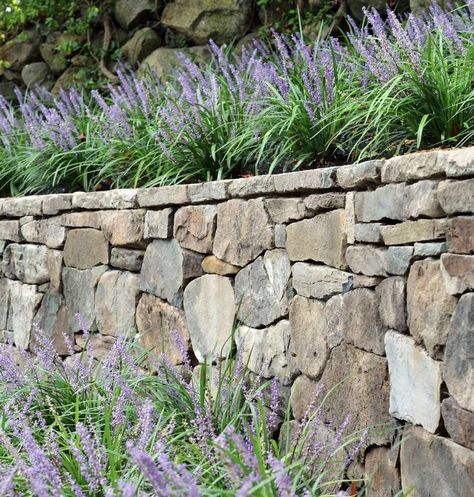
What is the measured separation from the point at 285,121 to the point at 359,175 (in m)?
0.76

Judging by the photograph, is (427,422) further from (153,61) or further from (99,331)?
(153,61)

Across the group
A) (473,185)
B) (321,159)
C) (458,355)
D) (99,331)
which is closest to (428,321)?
(458,355)

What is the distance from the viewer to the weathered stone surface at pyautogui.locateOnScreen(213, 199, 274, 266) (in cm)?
318

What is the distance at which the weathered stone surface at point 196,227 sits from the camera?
11.4ft

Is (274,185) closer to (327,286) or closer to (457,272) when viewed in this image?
(327,286)

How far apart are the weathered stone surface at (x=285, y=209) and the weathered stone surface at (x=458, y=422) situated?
3.04 feet

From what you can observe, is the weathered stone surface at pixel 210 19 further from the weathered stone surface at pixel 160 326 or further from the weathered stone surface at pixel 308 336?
the weathered stone surface at pixel 308 336

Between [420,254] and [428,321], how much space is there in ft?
0.64

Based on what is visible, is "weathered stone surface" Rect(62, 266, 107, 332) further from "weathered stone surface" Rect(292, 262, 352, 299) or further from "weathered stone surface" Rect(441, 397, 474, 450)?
"weathered stone surface" Rect(441, 397, 474, 450)

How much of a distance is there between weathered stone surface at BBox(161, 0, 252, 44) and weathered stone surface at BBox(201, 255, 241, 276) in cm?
319

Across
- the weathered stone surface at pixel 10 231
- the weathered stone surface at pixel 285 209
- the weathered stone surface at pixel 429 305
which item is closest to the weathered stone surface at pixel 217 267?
the weathered stone surface at pixel 285 209

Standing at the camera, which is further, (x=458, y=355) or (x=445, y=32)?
(x=445, y=32)

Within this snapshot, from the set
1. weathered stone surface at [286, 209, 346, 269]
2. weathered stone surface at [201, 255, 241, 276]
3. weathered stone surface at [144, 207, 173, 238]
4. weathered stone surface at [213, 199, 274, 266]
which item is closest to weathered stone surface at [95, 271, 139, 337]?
weathered stone surface at [144, 207, 173, 238]

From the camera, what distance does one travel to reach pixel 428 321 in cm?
240
